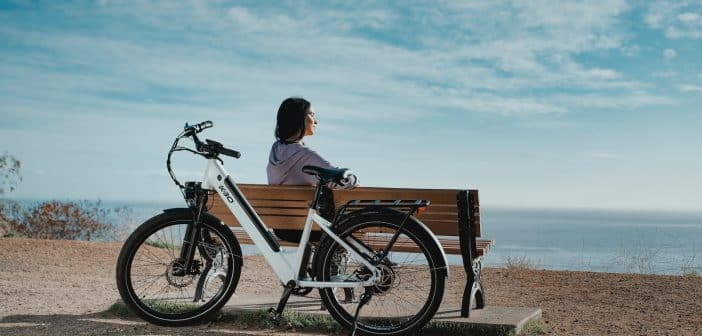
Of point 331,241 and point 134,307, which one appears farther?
point 134,307

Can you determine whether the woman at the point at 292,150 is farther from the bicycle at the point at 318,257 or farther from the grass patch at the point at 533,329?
the grass patch at the point at 533,329

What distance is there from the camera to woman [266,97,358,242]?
215 inches

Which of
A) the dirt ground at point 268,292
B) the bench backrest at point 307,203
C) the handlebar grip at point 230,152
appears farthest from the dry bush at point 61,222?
the handlebar grip at point 230,152

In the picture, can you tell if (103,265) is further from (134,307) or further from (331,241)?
(331,241)

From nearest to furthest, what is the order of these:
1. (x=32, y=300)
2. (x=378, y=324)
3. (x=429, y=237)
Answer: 1. (x=429, y=237)
2. (x=378, y=324)
3. (x=32, y=300)

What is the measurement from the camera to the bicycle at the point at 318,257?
4.76m

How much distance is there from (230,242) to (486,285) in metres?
3.63

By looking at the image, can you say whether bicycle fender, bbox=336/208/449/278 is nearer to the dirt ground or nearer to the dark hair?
the dark hair

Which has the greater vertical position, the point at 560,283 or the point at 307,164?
the point at 307,164

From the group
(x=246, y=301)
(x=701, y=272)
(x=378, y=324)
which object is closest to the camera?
(x=378, y=324)

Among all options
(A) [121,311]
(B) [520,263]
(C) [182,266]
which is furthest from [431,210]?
(B) [520,263]

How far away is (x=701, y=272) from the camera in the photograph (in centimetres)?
899

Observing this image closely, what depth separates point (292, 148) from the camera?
548cm

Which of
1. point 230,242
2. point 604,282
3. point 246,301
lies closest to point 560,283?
point 604,282
